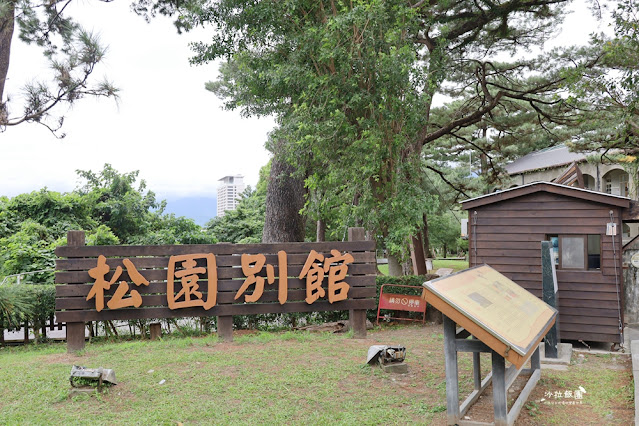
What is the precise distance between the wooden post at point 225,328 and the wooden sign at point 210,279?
14 cm

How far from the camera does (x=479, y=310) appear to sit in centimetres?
A: 459

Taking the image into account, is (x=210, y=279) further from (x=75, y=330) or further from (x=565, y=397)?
(x=565, y=397)

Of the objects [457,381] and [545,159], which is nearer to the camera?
[457,381]

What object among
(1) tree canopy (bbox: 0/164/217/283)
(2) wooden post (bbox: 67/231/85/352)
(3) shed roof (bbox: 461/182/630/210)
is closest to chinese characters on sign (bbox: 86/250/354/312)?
(2) wooden post (bbox: 67/231/85/352)

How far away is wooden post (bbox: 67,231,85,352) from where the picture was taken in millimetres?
8133

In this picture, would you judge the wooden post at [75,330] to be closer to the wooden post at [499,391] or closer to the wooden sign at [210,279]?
the wooden sign at [210,279]

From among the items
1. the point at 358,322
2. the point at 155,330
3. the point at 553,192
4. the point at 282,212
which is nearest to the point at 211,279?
the point at 155,330

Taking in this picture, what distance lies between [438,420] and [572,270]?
579 centimetres

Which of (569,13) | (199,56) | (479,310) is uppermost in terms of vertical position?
(569,13)

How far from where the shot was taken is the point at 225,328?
870 cm

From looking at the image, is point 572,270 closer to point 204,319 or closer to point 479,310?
point 479,310


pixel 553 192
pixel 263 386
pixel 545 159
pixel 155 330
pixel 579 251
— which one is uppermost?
pixel 545 159

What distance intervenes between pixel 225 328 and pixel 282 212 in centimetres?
731

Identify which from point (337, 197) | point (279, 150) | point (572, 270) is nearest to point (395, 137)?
point (337, 197)
